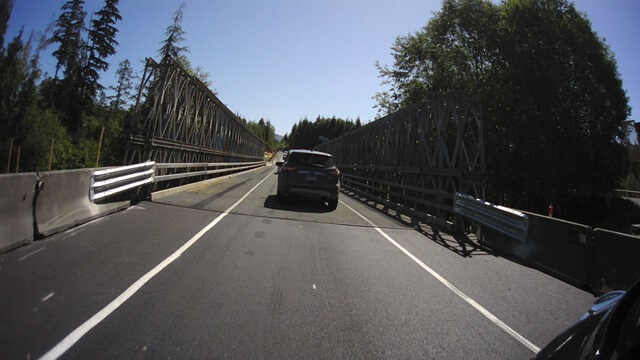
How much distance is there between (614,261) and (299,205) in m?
10.1

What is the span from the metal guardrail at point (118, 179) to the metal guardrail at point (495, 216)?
8.68 m

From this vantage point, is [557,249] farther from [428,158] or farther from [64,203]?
[64,203]

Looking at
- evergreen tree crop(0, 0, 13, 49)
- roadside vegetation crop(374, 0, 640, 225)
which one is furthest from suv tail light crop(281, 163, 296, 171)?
evergreen tree crop(0, 0, 13, 49)

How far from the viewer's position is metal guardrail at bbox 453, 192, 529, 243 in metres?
8.39

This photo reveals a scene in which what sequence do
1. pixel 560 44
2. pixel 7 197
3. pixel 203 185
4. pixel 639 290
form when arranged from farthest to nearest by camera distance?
1. pixel 560 44
2. pixel 203 185
3. pixel 7 197
4. pixel 639 290

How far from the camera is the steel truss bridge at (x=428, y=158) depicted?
40.7 feet

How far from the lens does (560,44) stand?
22781 millimetres

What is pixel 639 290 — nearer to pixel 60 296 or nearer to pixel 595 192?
pixel 60 296

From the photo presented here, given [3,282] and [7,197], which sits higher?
[7,197]

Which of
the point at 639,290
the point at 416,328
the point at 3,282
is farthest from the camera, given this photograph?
the point at 3,282

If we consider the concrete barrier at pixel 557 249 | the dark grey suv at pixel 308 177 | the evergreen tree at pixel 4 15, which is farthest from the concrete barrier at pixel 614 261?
the evergreen tree at pixel 4 15

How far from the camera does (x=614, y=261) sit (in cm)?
604

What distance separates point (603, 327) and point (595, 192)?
2581 cm

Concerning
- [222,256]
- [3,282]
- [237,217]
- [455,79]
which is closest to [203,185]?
[237,217]
